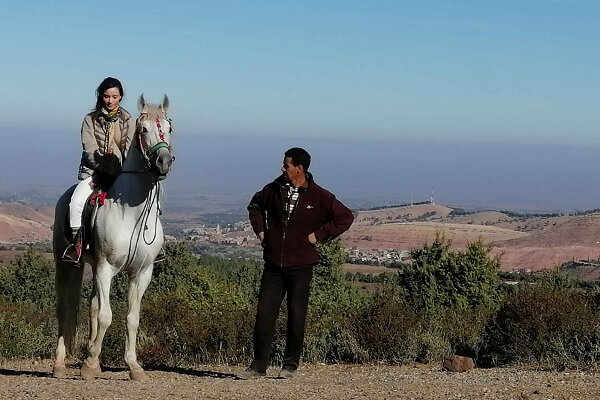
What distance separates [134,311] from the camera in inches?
416

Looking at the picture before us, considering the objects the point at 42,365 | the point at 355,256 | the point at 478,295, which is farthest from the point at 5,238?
the point at 42,365

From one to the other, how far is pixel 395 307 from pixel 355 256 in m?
90.2

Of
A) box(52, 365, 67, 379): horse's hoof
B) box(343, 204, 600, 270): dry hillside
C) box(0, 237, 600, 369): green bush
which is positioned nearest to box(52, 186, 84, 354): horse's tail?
box(52, 365, 67, 379): horse's hoof

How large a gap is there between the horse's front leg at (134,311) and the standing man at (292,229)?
1226 millimetres

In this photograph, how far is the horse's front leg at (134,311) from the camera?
34.2 ft

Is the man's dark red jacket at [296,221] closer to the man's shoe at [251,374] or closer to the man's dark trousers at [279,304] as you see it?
the man's dark trousers at [279,304]

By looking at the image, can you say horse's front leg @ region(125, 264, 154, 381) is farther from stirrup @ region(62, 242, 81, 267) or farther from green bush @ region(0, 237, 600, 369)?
green bush @ region(0, 237, 600, 369)

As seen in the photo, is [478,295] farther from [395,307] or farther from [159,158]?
[159,158]

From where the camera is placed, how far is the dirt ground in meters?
8.86

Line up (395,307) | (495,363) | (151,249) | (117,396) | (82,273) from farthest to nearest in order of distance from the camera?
(395,307) → (495,363) → (82,273) → (151,249) → (117,396)

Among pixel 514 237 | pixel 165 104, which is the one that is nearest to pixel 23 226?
pixel 514 237

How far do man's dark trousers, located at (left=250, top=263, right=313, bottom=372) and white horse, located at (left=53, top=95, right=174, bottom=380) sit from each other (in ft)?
4.26

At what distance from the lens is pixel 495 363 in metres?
12.7

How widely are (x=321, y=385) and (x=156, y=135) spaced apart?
10.3 feet
